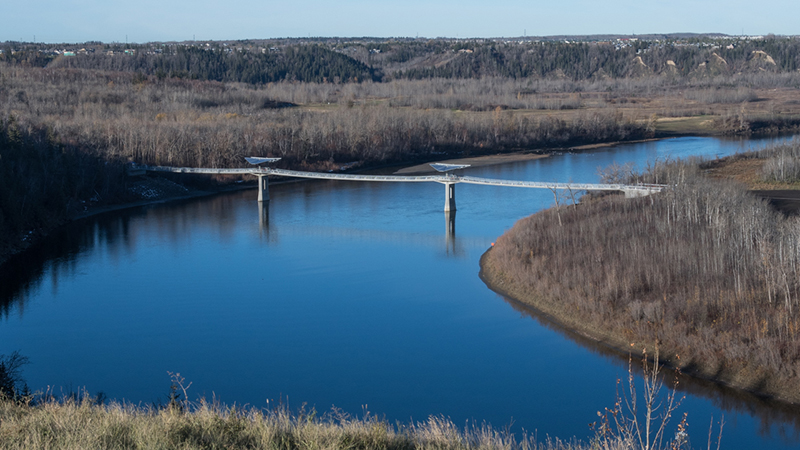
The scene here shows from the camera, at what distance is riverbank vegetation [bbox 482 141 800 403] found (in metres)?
17.7

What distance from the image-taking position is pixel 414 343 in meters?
20.6

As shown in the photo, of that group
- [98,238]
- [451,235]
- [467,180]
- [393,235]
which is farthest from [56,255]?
[467,180]

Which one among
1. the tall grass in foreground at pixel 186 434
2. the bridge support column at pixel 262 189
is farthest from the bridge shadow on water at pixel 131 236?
the tall grass in foreground at pixel 186 434

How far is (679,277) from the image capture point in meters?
21.5

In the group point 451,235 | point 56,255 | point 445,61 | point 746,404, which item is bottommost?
point 746,404

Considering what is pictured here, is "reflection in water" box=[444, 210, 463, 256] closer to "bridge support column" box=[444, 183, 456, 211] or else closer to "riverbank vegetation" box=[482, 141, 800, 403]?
"bridge support column" box=[444, 183, 456, 211]

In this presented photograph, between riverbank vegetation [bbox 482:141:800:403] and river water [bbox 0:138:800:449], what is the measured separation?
0.87 m

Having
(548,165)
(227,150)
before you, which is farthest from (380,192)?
(548,165)

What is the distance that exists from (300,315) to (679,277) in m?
11.0

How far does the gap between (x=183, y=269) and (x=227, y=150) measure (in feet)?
84.9

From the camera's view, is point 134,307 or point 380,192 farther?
point 380,192

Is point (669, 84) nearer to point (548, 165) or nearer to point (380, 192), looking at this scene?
point (548, 165)

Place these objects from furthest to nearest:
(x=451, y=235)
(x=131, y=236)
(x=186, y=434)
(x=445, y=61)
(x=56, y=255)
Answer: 1. (x=445, y=61)
2. (x=131, y=236)
3. (x=451, y=235)
4. (x=56, y=255)
5. (x=186, y=434)

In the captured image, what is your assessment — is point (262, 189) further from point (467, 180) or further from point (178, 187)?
point (467, 180)
